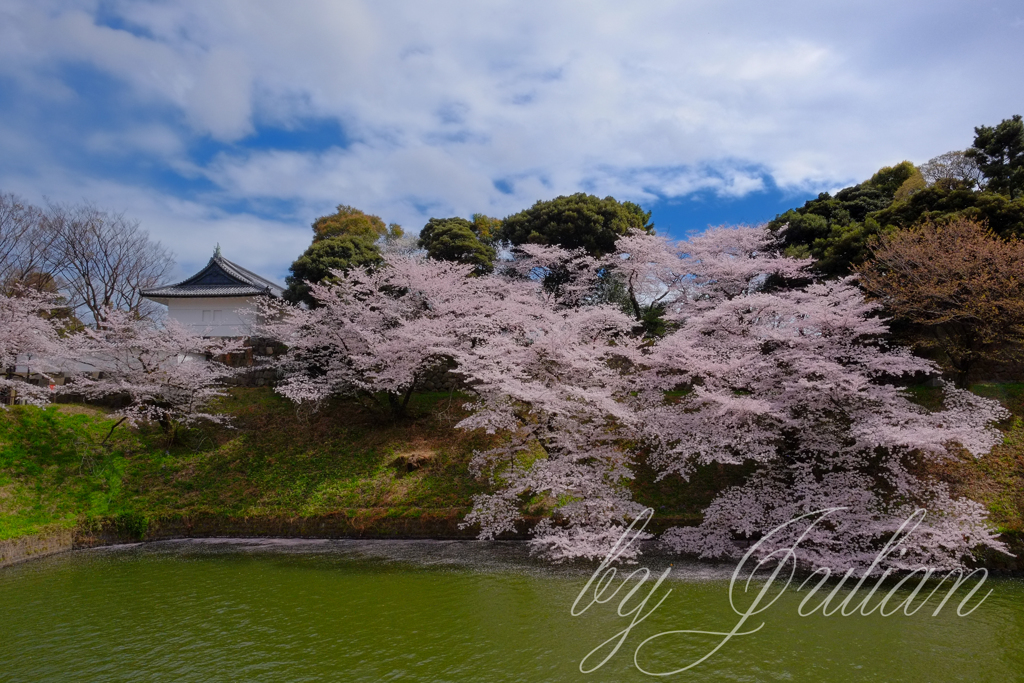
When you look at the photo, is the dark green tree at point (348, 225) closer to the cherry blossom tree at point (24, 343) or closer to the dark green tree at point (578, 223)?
the dark green tree at point (578, 223)

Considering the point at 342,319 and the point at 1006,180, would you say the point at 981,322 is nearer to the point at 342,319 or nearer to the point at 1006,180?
the point at 1006,180

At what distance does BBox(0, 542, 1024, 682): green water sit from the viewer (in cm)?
698

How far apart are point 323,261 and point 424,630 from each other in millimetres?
17161

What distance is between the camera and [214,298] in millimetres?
26688

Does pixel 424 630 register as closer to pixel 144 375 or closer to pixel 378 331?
pixel 378 331

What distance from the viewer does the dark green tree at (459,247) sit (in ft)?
74.5

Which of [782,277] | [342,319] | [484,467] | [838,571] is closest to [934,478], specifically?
[838,571]

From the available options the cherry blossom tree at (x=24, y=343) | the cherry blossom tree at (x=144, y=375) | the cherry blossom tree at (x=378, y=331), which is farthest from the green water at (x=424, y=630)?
the cherry blossom tree at (x=24, y=343)

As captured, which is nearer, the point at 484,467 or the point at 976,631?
the point at 976,631

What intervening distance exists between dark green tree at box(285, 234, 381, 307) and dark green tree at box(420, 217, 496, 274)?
2547 millimetres

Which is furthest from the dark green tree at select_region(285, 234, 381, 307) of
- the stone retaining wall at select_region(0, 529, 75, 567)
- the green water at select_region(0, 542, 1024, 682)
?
the green water at select_region(0, 542, 1024, 682)

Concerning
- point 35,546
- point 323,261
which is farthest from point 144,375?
point 323,261

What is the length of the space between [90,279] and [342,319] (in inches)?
731

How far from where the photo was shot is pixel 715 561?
451 inches
